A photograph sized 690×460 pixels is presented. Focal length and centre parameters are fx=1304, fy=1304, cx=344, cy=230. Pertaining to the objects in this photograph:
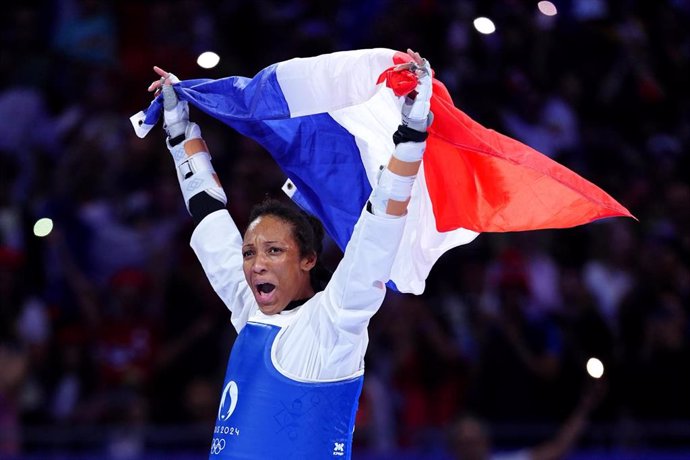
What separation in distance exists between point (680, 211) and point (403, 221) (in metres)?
5.28

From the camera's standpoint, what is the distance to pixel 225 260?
5035 millimetres

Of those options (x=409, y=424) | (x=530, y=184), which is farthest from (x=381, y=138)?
(x=409, y=424)

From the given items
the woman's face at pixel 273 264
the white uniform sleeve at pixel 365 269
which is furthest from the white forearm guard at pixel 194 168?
the white uniform sleeve at pixel 365 269

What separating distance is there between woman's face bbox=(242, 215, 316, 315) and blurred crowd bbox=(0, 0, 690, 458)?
10.2 ft

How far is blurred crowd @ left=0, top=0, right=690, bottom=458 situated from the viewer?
810cm

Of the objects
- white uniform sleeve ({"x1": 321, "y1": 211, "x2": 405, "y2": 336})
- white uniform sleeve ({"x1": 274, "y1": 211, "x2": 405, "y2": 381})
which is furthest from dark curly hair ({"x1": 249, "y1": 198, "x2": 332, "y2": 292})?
white uniform sleeve ({"x1": 321, "y1": 211, "x2": 405, "y2": 336})

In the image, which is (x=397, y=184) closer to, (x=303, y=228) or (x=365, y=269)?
(x=365, y=269)

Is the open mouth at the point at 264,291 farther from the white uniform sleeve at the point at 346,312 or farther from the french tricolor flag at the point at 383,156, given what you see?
the french tricolor flag at the point at 383,156

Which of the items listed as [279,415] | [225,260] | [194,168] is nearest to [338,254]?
[194,168]

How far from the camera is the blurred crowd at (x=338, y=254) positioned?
8102 mm

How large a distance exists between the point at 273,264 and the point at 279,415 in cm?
55

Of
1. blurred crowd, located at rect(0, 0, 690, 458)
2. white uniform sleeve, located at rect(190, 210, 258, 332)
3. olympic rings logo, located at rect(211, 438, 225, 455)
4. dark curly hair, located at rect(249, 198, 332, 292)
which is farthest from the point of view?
blurred crowd, located at rect(0, 0, 690, 458)

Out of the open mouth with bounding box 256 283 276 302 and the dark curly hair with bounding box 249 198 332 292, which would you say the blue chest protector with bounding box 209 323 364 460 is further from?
the dark curly hair with bounding box 249 198 332 292

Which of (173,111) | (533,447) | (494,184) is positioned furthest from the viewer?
(533,447)
